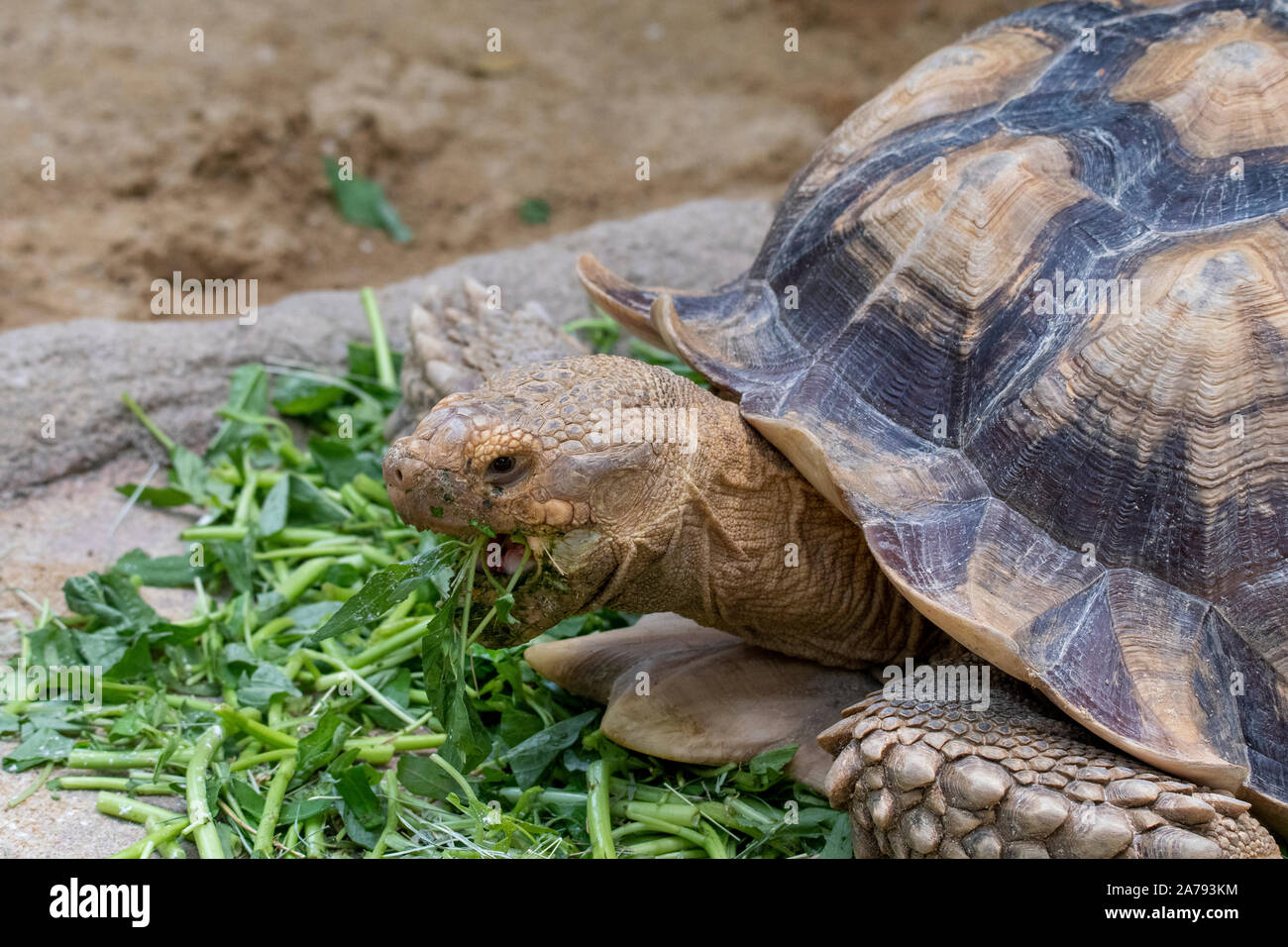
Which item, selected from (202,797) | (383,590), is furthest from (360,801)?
(383,590)

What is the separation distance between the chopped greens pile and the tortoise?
0.47 ft

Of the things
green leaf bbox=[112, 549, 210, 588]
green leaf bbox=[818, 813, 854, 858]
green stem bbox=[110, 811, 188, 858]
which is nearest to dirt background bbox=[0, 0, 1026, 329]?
green leaf bbox=[112, 549, 210, 588]

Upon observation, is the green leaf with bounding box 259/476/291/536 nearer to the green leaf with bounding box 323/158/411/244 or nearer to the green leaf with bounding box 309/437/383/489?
the green leaf with bounding box 309/437/383/489

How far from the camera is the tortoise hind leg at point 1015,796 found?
2.39m

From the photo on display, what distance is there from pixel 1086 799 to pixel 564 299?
10.4 feet

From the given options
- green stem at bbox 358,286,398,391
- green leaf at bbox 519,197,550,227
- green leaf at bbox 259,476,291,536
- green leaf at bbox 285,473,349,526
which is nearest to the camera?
green leaf at bbox 259,476,291,536

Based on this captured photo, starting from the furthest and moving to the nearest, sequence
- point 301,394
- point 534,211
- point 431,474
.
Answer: point 534,211, point 301,394, point 431,474

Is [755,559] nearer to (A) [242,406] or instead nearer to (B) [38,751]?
(B) [38,751]

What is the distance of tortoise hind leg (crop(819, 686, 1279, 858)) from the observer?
94.0 inches

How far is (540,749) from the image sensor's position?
3.11 m

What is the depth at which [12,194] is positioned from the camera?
5.87 m

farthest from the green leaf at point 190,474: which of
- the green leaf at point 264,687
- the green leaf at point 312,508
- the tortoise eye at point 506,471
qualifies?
the tortoise eye at point 506,471

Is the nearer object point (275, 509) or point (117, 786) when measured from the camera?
point (117, 786)

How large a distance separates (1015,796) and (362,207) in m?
4.82
